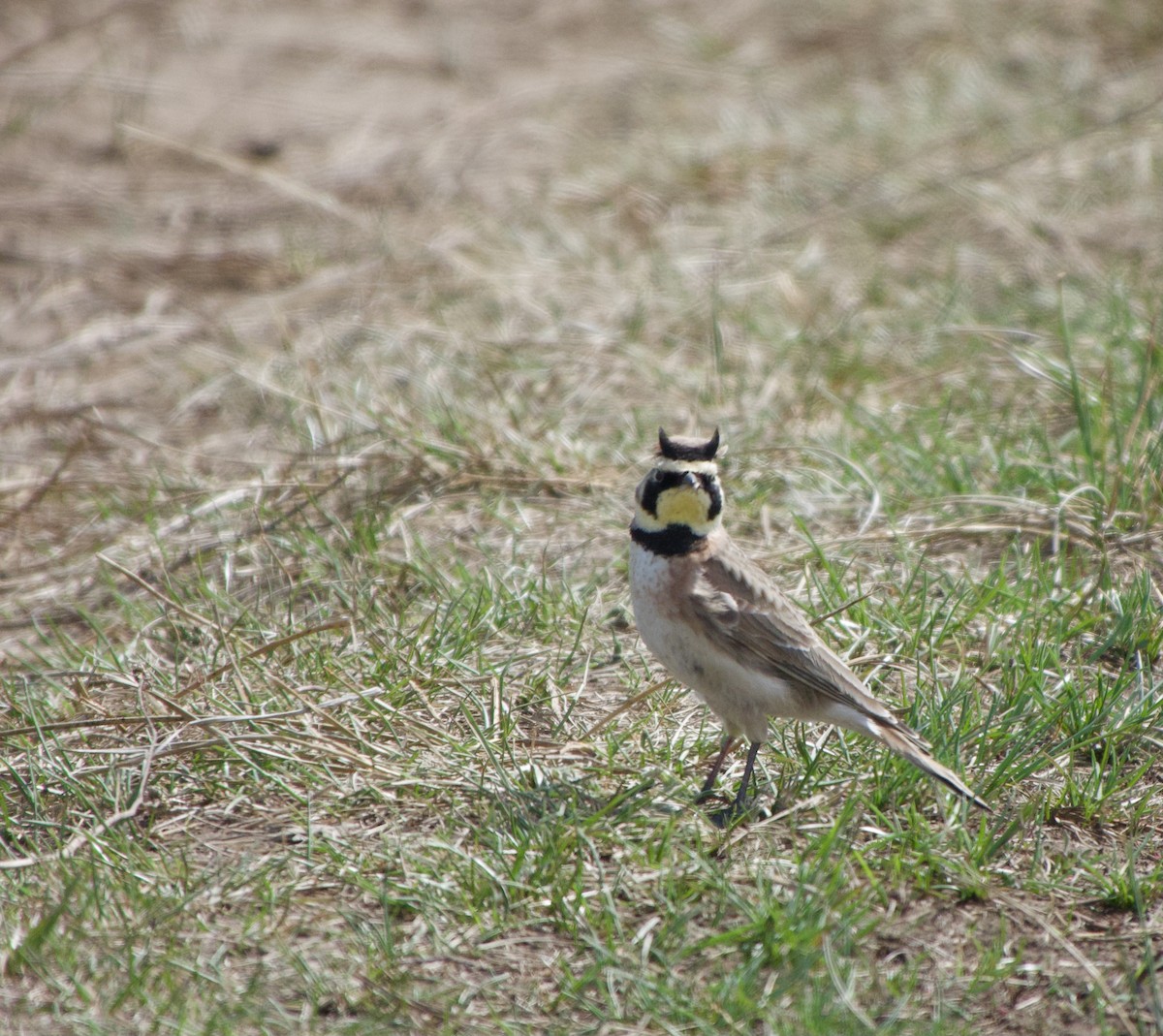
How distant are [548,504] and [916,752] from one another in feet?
8.01

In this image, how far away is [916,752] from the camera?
4.00 metres

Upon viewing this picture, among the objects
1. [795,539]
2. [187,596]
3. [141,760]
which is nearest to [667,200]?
[795,539]

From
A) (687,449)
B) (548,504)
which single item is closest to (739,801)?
(687,449)

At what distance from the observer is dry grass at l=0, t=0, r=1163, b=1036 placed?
363 cm

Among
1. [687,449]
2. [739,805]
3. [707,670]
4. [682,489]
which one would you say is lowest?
[739,805]

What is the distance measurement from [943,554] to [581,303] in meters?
2.96

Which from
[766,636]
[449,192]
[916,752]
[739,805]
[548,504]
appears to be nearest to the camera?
[916,752]

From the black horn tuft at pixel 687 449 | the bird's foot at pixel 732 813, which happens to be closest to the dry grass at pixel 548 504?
the bird's foot at pixel 732 813

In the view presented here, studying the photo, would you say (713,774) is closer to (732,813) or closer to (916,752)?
(732,813)

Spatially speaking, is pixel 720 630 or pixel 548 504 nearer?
pixel 720 630

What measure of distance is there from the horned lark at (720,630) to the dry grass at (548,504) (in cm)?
24

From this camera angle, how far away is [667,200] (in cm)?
919

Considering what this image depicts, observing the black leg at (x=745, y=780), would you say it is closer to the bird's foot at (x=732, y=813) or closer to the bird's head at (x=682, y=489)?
the bird's foot at (x=732, y=813)

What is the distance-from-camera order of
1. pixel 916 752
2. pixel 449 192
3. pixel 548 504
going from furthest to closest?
pixel 449 192 < pixel 548 504 < pixel 916 752
